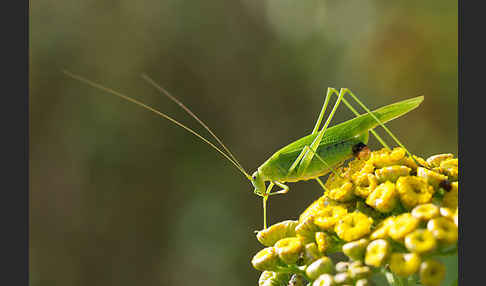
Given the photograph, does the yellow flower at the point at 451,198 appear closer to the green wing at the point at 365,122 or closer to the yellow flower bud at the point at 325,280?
the yellow flower bud at the point at 325,280

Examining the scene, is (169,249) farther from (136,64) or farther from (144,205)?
(136,64)

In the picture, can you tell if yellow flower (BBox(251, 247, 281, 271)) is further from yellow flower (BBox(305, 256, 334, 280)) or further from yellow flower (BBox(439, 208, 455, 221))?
yellow flower (BBox(439, 208, 455, 221))

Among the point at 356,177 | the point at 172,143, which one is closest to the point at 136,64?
the point at 172,143

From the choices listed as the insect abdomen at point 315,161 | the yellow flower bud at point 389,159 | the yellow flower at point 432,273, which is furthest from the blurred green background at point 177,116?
the yellow flower at point 432,273

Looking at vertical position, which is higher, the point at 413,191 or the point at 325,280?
the point at 413,191

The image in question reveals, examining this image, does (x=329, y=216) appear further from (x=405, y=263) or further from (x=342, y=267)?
(x=405, y=263)

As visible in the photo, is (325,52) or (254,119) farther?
(254,119)

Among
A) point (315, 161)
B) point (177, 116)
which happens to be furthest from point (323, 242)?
point (177, 116)
